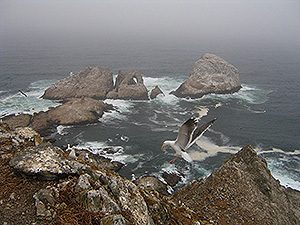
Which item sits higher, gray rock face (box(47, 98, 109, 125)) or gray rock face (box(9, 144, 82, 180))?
gray rock face (box(9, 144, 82, 180))

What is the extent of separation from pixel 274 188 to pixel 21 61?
11948cm

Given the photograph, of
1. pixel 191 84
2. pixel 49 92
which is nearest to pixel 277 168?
pixel 191 84

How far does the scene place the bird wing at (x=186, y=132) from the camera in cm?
1634

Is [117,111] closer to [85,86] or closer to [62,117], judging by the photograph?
[62,117]

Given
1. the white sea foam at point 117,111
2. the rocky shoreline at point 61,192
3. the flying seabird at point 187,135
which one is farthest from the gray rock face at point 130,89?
the rocky shoreline at point 61,192

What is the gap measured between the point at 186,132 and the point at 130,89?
2635 inches

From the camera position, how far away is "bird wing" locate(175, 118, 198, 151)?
53.6 feet

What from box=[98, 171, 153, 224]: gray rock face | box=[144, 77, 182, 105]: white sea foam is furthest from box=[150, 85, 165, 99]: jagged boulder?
box=[98, 171, 153, 224]: gray rock face

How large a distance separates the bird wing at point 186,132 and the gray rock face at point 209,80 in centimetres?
6857

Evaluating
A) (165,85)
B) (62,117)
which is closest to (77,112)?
(62,117)

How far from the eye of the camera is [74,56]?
149375mm

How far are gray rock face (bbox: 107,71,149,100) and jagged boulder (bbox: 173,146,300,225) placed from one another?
182 feet

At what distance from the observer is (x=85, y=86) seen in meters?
84.0

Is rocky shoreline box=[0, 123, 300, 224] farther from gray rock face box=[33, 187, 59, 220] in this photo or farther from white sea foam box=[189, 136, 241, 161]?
white sea foam box=[189, 136, 241, 161]
